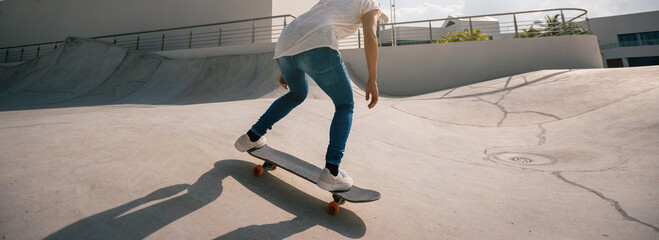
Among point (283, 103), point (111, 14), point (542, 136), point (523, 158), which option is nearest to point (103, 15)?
point (111, 14)

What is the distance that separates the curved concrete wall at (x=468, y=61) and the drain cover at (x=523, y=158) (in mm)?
6957

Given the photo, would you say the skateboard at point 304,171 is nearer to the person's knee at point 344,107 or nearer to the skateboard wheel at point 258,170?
the skateboard wheel at point 258,170

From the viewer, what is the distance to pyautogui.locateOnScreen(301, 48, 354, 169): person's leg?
1.62 metres

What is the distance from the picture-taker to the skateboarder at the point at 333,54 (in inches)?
63.8

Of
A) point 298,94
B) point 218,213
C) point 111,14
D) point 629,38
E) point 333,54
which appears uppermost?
point 111,14

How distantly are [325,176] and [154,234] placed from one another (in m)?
0.88

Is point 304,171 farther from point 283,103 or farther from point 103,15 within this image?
point 103,15

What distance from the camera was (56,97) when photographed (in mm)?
10055

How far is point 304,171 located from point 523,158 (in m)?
2.84

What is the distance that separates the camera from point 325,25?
1.65m

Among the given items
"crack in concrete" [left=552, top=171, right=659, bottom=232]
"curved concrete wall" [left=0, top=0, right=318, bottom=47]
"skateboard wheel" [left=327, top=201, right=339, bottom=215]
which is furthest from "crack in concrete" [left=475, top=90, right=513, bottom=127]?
"curved concrete wall" [left=0, top=0, right=318, bottom=47]

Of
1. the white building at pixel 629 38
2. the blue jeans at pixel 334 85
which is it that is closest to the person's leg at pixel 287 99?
the blue jeans at pixel 334 85

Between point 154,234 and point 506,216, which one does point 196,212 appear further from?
point 506,216

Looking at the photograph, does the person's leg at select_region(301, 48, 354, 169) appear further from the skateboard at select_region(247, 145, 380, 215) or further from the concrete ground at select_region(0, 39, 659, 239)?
the concrete ground at select_region(0, 39, 659, 239)
